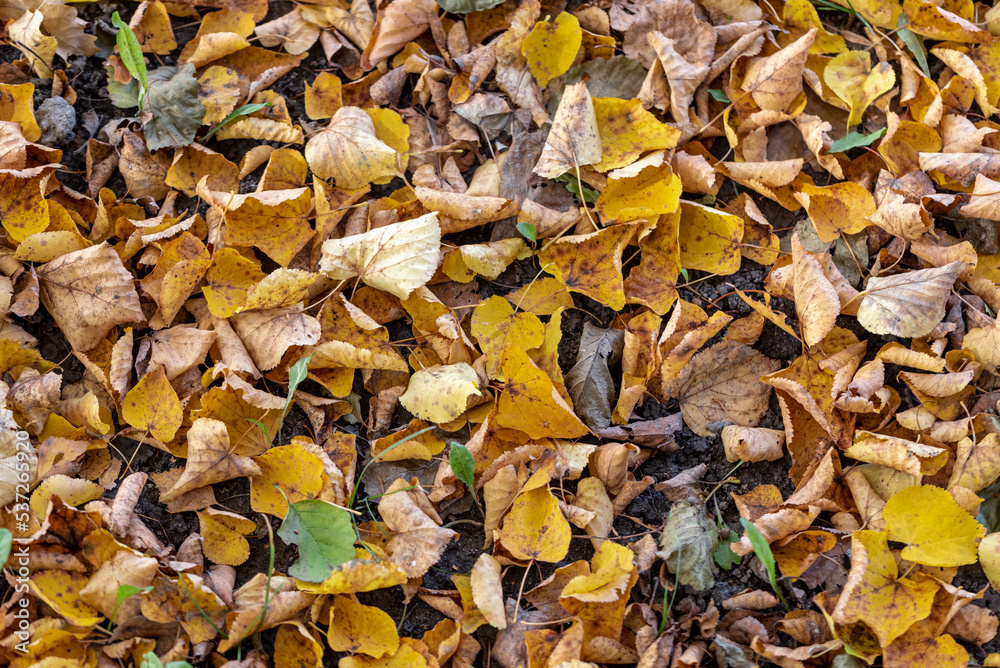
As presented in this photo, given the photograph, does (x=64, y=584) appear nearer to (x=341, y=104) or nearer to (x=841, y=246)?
(x=341, y=104)

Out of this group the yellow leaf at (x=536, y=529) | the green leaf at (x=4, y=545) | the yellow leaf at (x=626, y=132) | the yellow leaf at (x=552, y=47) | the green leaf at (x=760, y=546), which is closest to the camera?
the green leaf at (x=4, y=545)

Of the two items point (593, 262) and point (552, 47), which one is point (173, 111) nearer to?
point (552, 47)

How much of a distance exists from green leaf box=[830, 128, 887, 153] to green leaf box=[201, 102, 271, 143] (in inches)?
63.6

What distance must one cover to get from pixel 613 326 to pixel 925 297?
2.50 feet

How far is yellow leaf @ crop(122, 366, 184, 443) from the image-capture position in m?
1.66

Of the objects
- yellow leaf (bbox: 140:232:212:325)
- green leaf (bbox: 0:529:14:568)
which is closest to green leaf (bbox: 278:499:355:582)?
green leaf (bbox: 0:529:14:568)

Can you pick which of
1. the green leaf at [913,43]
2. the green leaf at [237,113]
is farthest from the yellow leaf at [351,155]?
the green leaf at [913,43]

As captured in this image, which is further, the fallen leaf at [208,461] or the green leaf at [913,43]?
the green leaf at [913,43]

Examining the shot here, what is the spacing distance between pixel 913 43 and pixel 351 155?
5.46 ft

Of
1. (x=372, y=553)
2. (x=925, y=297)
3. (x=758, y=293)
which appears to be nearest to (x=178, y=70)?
(x=372, y=553)

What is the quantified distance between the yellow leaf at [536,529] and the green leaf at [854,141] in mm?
1256

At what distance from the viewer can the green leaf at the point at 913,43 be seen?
2002mm

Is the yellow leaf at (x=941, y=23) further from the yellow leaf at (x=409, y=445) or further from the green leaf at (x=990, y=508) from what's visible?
the yellow leaf at (x=409, y=445)

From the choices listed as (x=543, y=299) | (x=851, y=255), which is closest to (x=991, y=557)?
(x=851, y=255)
